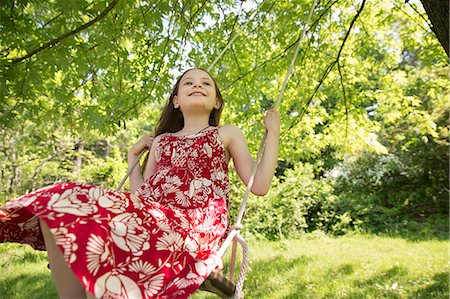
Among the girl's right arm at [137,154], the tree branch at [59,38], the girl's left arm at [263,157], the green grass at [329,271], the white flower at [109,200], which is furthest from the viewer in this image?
the green grass at [329,271]

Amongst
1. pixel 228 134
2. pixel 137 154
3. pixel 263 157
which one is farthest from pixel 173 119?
pixel 263 157

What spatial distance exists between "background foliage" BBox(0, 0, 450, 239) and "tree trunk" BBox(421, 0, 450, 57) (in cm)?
88

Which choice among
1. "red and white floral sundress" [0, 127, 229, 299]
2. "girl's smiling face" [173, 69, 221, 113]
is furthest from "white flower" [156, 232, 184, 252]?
"girl's smiling face" [173, 69, 221, 113]

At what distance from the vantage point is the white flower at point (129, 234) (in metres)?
1.13

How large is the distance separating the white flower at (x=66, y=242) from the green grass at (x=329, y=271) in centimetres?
248

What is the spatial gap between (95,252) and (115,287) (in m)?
0.10

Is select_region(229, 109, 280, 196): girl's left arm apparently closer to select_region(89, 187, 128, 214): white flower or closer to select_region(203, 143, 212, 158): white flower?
select_region(203, 143, 212, 158): white flower

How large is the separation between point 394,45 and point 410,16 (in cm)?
111

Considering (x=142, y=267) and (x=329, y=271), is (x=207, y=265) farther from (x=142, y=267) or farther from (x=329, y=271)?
(x=329, y=271)

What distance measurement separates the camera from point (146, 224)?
1222mm

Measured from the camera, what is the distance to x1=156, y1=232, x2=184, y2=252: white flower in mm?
1217

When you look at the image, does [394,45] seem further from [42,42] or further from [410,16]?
[42,42]

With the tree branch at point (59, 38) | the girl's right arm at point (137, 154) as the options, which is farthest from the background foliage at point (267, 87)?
the girl's right arm at point (137, 154)

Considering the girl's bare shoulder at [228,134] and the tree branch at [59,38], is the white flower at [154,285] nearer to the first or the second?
the girl's bare shoulder at [228,134]
